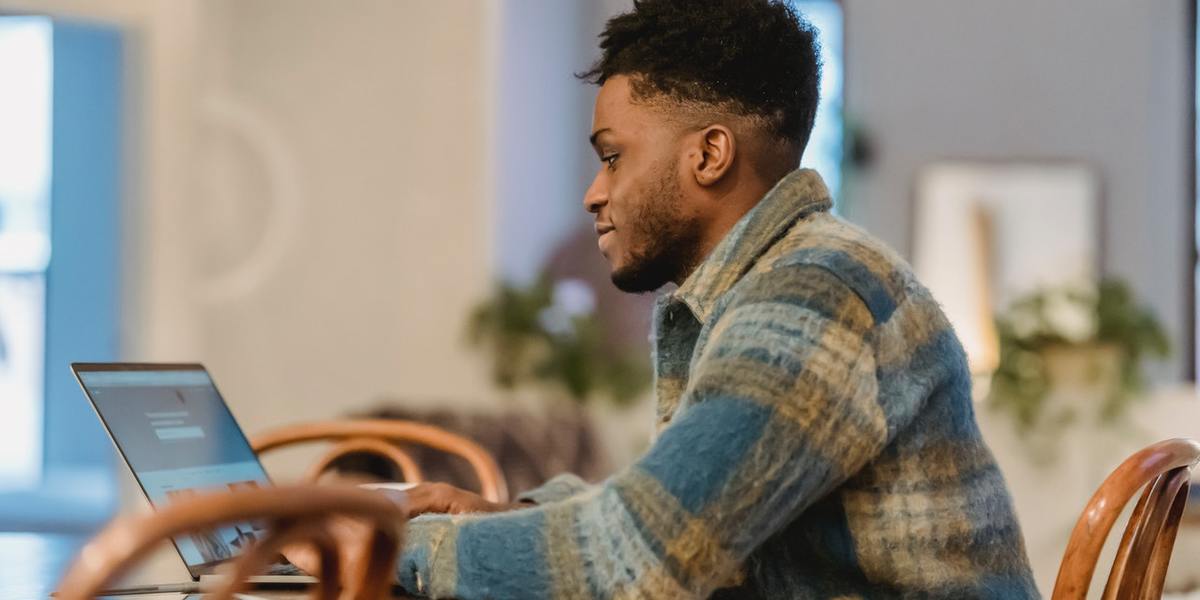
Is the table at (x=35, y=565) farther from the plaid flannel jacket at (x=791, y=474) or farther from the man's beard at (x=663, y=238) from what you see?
the man's beard at (x=663, y=238)

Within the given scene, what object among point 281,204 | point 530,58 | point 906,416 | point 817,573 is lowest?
point 817,573

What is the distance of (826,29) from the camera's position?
22.6 ft

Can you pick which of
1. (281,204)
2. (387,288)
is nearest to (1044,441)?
(387,288)

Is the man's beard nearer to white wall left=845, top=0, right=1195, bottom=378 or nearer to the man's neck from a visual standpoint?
the man's neck

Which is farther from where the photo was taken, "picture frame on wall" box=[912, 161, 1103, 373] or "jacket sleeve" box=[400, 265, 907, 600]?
"picture frame on wall" box=[912, 161, 1103, 373]

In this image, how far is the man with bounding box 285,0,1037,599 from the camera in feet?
3.30

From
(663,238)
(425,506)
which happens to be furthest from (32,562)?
(663,238)

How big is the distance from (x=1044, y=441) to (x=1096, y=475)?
0.67 feet

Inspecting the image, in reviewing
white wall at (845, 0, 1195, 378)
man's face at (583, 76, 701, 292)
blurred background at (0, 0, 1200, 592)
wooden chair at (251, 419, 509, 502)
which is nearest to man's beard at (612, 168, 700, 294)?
man's face at (583, 76, 701, 292)

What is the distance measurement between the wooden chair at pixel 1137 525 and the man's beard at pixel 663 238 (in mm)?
381

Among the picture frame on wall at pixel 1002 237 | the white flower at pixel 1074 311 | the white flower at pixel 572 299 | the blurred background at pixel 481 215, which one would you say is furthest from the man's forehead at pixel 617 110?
the picture frame on wall at pixel 1002 237

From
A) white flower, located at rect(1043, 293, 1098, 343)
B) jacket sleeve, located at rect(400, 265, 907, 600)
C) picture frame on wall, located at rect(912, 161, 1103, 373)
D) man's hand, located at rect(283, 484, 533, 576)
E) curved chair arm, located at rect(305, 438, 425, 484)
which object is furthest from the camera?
picture frame on wall, located at rect(912, 161, 1103, 373)

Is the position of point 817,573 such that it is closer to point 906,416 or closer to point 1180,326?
point 906,416

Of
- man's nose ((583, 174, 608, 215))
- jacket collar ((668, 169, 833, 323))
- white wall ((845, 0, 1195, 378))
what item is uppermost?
white wall ((845, 0, 1195, 378))
